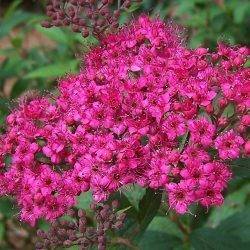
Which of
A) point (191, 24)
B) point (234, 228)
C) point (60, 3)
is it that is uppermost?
point (60, 3)

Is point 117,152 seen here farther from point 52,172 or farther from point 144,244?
point 144,244

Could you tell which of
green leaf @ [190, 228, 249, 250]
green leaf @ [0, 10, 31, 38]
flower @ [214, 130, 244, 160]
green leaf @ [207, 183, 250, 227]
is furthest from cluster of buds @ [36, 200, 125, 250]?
green leaf @ [0, 10, 31, 38]

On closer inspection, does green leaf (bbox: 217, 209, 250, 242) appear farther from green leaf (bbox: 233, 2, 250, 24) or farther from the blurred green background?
green leaf (bbox: 233, 2, 250, 24)

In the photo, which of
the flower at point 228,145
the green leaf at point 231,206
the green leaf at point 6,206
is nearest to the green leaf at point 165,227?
the green leaf at point 231,206

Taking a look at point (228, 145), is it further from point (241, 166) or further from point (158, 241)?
point (158, 241)

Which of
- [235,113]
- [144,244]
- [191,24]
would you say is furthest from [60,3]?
[191,24]

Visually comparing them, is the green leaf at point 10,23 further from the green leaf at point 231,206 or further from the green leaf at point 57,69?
the green leaf at point 231,206

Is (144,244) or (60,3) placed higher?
(60,3)
